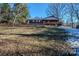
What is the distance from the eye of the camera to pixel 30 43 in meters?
1.75

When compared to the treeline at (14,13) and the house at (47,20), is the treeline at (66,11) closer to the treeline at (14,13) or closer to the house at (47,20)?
the house at (47,20)

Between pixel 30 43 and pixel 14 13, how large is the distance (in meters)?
0.31

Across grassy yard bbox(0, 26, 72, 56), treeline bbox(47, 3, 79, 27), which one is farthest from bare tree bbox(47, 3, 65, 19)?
grassy yard bbox(0, 26, 72, 56)

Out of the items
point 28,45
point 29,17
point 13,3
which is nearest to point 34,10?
point 29,17

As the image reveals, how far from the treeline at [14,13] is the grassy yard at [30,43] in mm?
71

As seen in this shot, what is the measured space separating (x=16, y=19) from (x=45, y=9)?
28cm

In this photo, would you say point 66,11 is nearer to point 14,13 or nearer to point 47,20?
point 47,20

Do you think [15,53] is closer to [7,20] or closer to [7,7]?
[7,20]

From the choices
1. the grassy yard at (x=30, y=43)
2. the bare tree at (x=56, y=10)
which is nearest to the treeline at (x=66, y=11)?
the bare tree at (x=56, y=10)

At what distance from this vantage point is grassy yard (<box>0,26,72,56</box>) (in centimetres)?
173

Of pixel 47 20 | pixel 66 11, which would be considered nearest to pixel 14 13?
pixel 47 20

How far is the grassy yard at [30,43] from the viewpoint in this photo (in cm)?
173

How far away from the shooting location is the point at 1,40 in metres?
1.76

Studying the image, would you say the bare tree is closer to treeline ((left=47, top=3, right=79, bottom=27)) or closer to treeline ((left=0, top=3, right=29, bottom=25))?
treeline ((left=47, top=3, right=79, bottom=27))
